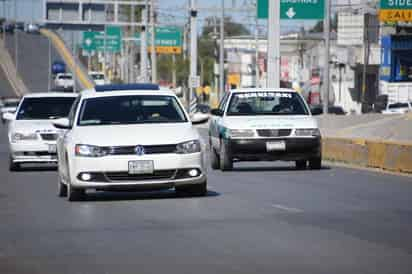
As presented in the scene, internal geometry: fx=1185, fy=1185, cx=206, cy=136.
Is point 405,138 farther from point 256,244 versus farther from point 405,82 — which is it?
point 405,82

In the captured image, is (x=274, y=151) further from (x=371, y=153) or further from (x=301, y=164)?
(x=371, y=153)

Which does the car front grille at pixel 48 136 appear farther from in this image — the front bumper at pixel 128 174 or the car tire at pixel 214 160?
the front bumper at pixel 128 174

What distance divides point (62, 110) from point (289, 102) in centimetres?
544

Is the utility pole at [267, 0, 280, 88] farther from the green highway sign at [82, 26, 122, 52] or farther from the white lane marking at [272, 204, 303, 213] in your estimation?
the green highway sign at [82, 26, 122, 52]

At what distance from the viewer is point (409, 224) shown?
1364 cm

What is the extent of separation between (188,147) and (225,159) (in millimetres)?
7550

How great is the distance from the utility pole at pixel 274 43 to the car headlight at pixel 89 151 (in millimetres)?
22284

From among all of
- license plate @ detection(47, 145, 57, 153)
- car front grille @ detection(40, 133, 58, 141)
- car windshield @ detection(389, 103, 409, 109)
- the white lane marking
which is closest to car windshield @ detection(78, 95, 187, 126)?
the white lane marking

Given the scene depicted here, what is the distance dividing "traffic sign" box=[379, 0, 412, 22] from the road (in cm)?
2762

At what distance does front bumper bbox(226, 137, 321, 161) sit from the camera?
23766mm

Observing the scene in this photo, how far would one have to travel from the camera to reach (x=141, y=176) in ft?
54.3

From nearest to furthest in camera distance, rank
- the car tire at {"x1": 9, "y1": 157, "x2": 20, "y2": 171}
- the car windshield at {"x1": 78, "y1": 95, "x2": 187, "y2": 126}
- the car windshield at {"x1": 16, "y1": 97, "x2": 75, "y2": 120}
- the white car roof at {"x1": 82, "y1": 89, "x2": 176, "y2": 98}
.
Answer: the car windshield at {"x1": 78, "y1": 95, "x2": 187, "y2": 126} → the white car roof at {"x1": 82, "y1": 89, "x2": 176, "y2": 98} → the car tire at {"x1": 9, "y1": 157, "x2": 20, "y2": 171} → the car windshield at {"x1": 16, "y1": 97, "x2": 75, "y2": 120}

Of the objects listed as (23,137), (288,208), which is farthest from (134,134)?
(23,137)

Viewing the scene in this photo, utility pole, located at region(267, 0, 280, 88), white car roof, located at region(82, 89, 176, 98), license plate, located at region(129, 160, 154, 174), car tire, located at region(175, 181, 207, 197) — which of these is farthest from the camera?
utility pole, located at region(267, 0, 280, 88)
